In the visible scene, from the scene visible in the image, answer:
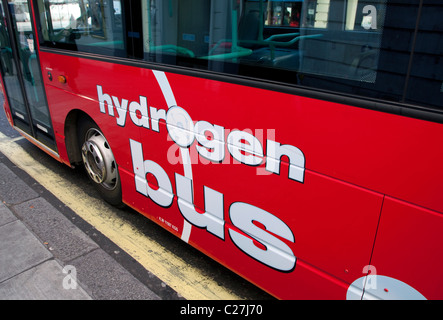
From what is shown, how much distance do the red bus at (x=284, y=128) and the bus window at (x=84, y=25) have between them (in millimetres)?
17

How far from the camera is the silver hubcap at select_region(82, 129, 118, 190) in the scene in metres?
3.39

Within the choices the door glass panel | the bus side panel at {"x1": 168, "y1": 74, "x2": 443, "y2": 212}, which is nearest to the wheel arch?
the door glass panel

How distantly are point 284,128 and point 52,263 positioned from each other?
7.09 ft

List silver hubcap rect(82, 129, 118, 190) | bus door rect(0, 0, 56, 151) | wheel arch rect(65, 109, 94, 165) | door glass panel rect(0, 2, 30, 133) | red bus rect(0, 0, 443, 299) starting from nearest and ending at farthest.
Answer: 1. red bus rect(0, 0, 443, 299)
2. silver hubcap rect(82, 129, 118, 190)
3. wheel arch rect(65, 109, 94, 165)
4. bus door rect(0, 0, 56, 151)
5. door glass panel rect(0, 2, 30, 133)

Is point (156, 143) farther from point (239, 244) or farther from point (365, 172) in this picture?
point (365, 172)

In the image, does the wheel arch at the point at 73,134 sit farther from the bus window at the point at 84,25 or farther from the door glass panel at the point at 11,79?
the door glass panel at the point at 11,79

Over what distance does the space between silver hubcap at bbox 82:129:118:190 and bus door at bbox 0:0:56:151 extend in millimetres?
820

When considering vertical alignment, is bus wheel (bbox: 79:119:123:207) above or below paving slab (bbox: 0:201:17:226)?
above

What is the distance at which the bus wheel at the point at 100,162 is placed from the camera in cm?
339

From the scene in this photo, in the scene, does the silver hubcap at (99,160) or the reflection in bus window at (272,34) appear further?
the silver hubcap at (99,160)

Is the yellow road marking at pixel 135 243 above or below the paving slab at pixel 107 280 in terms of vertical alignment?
below

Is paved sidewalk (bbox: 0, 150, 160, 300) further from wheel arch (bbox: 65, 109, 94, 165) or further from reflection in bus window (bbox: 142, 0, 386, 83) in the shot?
reflection in bus window (bbox: 142, 0, 386, 83)

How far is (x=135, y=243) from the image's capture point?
10.3ft

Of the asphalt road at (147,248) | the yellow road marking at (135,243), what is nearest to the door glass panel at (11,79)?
the yellow road marking at (135,243)
